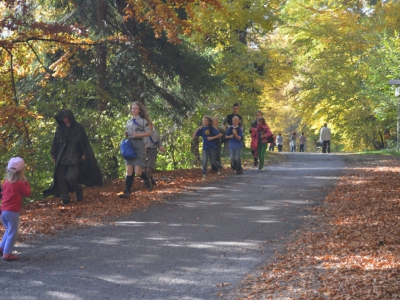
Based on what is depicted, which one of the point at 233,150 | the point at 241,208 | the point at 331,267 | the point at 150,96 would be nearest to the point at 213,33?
the point at 150,96

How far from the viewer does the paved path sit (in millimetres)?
6180

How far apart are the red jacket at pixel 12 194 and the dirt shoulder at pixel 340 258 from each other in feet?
10.2

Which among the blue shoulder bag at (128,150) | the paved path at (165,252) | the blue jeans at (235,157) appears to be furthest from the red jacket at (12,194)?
the blue jeans at (235,157)

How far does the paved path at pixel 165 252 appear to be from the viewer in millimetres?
6180

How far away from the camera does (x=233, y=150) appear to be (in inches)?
666

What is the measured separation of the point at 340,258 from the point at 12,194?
4145mm

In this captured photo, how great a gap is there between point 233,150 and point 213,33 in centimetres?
929

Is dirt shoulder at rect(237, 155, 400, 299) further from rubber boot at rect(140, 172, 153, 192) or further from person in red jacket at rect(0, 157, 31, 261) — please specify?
rubber boot at rect(140, 172, 153, 192)

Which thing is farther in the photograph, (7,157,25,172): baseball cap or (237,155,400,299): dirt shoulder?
(7,157,25,172): baseball cap

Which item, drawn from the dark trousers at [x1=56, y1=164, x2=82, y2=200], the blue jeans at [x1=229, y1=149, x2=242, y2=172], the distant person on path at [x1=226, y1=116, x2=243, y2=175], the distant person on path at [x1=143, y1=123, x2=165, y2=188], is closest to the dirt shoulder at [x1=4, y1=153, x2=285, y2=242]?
the dark trousers at [x1=56, y1=164, x2=82, y2=200]

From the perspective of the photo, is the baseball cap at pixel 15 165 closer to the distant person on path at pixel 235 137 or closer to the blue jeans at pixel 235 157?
the distant person on path at pixel 235 137

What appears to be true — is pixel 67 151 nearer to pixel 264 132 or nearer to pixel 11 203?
pixel 11 203

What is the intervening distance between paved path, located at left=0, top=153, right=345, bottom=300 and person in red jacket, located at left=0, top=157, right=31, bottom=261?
0.26 m

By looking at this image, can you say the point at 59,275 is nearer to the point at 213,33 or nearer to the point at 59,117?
the point at 59,117
